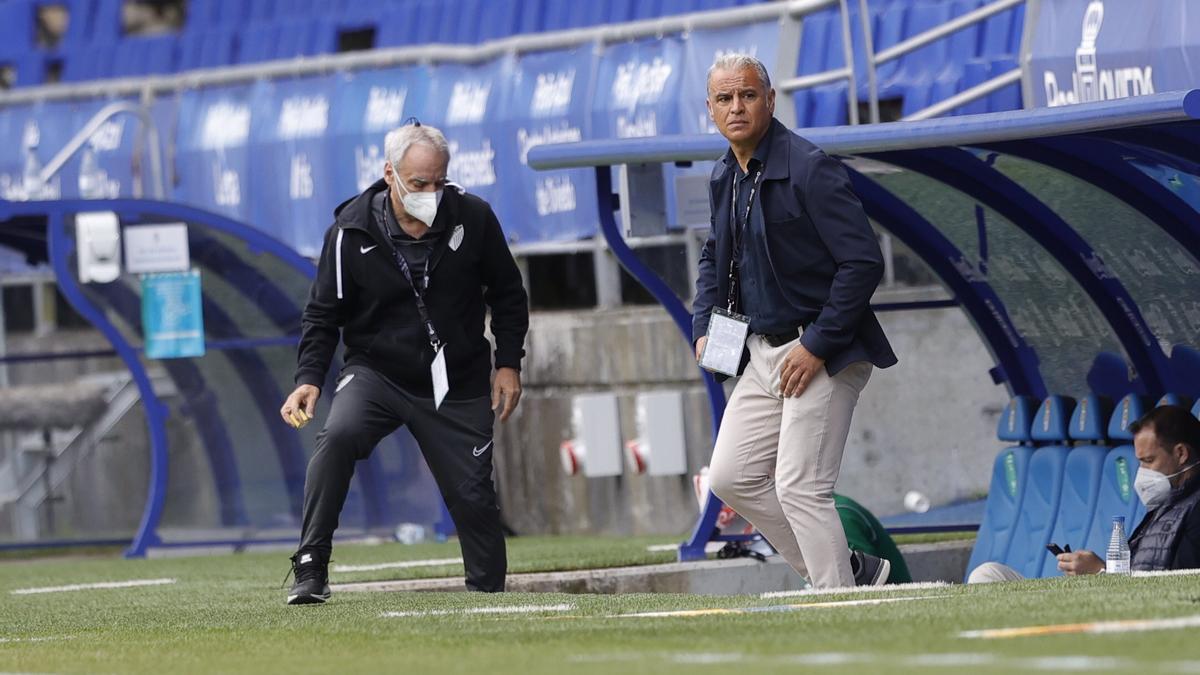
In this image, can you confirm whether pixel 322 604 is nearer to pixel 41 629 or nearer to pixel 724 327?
pixel 41 629

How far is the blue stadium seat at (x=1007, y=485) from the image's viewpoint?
10.9 m

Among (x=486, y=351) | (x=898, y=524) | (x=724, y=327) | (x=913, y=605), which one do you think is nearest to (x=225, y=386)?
(x=898, y=524)

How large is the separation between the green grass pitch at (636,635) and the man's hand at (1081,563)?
1328 mm

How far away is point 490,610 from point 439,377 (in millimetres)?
1351

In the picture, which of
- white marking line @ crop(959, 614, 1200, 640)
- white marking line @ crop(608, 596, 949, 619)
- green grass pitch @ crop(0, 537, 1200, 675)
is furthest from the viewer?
white marking line @ crop(608, 596, 949, 619)

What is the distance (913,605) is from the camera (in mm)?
7051

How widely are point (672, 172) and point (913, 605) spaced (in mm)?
5180

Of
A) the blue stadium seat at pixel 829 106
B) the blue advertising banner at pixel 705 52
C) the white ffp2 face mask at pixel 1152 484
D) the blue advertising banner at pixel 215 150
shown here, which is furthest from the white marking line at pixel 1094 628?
the blue advertising banner at pixel 215 150

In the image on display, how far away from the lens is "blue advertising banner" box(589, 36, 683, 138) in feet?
54.0

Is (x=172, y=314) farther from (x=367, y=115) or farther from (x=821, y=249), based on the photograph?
(x=821, y=249)

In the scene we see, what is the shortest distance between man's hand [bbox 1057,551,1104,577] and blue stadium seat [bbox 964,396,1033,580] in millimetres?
1392

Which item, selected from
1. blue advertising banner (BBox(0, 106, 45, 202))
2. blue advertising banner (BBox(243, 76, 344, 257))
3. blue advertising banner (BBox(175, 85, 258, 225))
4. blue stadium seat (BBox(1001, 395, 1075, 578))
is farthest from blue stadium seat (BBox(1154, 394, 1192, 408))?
blue advertising banner (BBox(0, 106, 45, 202))

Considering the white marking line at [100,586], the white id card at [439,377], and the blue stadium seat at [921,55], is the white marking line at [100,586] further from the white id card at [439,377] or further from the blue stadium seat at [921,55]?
the blue stadium seat at [921,55]

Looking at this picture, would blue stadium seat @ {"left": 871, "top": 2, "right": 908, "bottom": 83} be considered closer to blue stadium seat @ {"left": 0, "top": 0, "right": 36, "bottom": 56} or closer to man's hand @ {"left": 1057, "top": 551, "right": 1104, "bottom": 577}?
man's hand @ {"left": 1057, "top": 551, "right": 1104, "bottom": 577}
